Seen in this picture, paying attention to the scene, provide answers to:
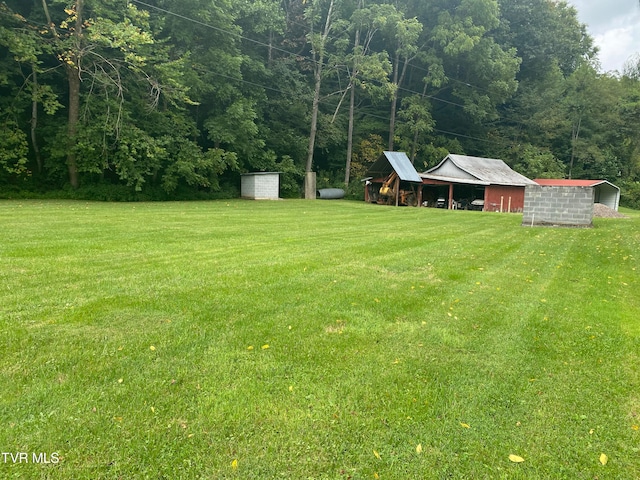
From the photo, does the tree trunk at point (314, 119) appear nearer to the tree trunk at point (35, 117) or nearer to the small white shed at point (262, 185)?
the small white shed at point (262, 185)

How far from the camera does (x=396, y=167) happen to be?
88.1ft

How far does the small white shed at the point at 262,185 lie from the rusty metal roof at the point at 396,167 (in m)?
7.46

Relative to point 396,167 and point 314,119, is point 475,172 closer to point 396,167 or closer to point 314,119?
point 396,167

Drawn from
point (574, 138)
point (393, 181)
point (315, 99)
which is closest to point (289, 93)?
point (315, 99)

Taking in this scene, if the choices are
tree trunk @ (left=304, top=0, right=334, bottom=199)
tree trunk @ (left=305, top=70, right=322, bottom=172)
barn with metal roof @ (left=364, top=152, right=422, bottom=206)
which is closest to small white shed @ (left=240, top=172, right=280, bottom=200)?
tree trunk @ (left=304, top=0, right=334, bottom=199)

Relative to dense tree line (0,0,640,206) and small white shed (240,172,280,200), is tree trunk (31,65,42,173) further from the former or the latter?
small white shed (240,172,280,200)

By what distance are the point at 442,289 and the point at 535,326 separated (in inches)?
54.8

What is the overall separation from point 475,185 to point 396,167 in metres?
7.13

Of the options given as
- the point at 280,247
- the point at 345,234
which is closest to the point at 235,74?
the point at 345,234

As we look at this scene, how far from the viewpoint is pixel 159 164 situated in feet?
72.4

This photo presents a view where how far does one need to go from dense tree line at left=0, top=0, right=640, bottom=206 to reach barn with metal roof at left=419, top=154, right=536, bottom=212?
21.2ft

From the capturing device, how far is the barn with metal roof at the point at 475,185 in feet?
90.0

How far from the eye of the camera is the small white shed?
27.3 m

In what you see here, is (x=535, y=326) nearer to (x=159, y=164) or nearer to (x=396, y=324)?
(x=396, y=324)
